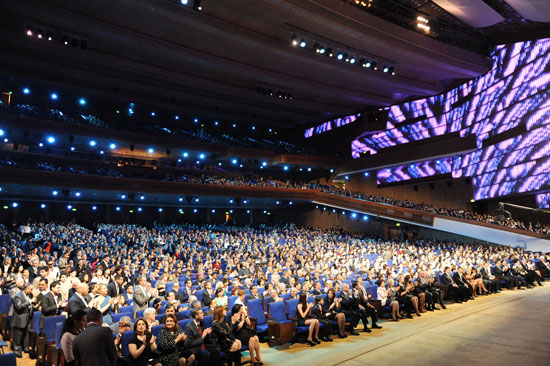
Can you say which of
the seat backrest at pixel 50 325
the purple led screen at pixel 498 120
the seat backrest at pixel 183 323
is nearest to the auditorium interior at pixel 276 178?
the seat backrest at pixel 50 325

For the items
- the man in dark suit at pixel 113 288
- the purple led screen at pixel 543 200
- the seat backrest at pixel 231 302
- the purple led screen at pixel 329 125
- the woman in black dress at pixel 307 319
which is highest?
the purple led screen at pixel 329 125

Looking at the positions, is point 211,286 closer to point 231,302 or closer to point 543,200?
point 231,302

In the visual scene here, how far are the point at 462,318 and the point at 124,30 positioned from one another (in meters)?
→ 16.6

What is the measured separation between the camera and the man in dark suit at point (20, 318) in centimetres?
639

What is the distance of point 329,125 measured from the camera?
112ft

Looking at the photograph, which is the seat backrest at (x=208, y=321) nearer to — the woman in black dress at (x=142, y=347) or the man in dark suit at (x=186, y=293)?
the woman in black dress at (x=142, y=347)

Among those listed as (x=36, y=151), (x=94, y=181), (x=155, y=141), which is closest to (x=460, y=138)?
(x=155, y=141)

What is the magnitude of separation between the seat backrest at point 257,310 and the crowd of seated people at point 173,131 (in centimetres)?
2064

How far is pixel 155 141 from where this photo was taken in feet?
86.5

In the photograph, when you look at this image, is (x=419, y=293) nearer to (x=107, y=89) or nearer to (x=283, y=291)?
(x=283, y=291)

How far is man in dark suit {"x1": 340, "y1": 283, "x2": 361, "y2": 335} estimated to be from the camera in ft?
25.5

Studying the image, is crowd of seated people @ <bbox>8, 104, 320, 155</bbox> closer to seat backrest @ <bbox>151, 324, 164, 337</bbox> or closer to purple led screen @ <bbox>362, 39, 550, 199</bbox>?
purple led screen @ <bbox>362, 39, 550, 199</bbox>

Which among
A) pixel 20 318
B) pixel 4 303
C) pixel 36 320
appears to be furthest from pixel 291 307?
pixel 4 303

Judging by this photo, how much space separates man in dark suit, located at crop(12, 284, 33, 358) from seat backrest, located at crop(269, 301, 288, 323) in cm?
404
